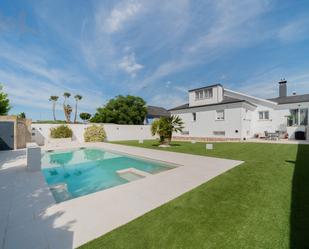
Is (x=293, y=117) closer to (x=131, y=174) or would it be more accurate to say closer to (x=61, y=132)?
(x=131, y=174)

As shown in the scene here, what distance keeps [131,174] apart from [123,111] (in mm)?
21269

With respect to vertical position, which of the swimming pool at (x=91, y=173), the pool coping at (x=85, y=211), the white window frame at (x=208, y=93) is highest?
the white window frame at (x=208, y=93)

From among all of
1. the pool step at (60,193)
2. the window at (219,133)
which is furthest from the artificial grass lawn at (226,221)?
the window at (219,133)

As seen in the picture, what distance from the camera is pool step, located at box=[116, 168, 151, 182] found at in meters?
6.87

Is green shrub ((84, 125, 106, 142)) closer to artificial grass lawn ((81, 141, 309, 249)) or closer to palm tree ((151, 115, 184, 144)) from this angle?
palm tree ((151, 115, 184, 144))

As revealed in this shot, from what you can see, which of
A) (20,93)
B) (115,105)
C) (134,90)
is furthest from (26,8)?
(134,90)

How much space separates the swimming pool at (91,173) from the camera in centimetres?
596

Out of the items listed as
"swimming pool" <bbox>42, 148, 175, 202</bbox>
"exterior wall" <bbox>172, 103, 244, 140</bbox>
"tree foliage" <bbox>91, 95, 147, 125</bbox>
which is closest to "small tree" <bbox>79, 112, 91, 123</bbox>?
"tree foliage" <bbox>91, 95, 147, 125</bbox>

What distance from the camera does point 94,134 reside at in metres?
19.4

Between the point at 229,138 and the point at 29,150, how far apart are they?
1929 cm

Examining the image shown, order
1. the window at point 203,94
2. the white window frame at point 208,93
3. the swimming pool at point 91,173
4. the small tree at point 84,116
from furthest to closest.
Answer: the small tree at point 84,116 < the window at point 203,94 < the white window frame at point 208,93 < the swimming pool at point 91,173

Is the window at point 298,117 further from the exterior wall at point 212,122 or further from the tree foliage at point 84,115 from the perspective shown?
the tree foliage at point 84,115

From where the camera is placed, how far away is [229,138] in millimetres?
18281

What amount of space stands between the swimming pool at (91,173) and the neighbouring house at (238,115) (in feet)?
45.3
